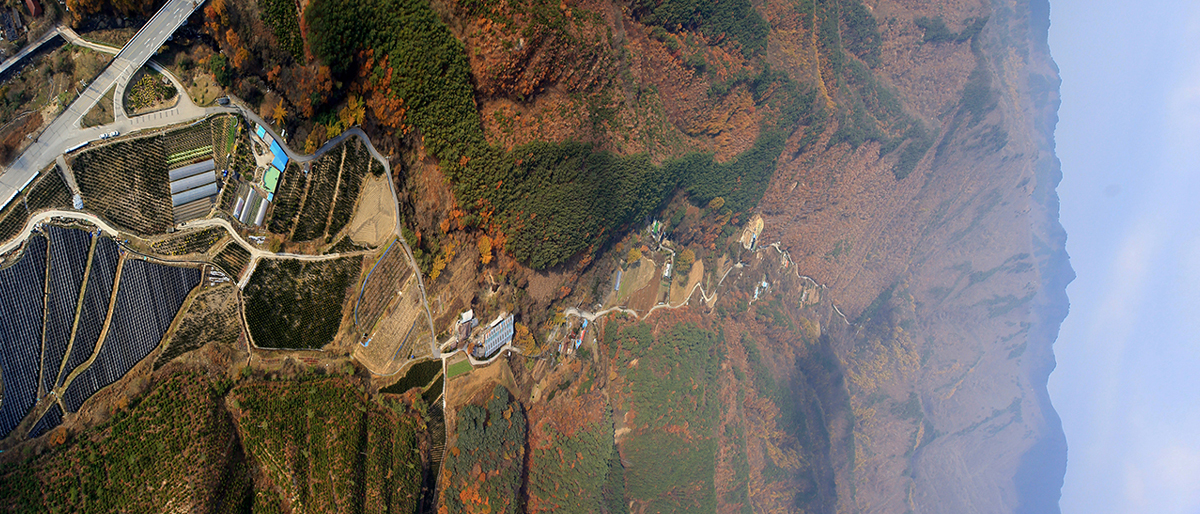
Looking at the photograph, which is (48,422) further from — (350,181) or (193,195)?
(350,181)

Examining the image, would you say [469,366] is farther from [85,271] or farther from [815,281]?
[815,281]

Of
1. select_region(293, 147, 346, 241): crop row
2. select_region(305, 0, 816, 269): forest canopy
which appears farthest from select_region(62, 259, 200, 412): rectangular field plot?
select_region(305, 0, 816, 269): forest canopy

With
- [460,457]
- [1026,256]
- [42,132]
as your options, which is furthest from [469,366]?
[1026,256]

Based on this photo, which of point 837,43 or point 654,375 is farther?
point 837,43

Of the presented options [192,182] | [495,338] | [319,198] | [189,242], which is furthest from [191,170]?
[495,338]

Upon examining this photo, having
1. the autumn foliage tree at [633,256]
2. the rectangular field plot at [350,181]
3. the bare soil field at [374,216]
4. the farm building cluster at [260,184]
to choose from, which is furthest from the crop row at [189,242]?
the autumn foliage tree at [633,256]

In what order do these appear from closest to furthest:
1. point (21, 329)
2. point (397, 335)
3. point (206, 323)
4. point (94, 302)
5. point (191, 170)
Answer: point (21, 329) → point (94, 302) → point (191, 170) → point (206, 323) → point (397, 335)
